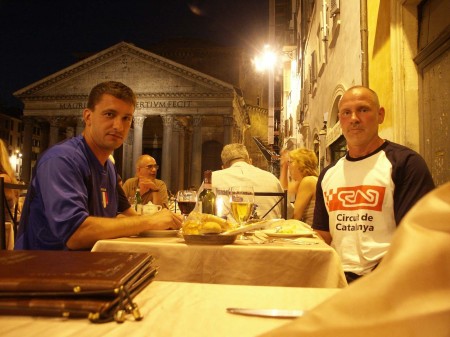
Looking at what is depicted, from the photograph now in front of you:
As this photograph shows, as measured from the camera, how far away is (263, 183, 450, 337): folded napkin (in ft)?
1.42

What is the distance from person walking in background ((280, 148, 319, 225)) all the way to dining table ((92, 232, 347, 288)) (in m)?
2.95

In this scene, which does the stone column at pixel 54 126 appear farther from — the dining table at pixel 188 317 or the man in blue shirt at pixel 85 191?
the dining table at pixel 188 317

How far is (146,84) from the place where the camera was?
35.4m

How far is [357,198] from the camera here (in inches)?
105

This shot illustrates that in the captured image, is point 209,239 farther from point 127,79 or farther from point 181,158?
point 181,158

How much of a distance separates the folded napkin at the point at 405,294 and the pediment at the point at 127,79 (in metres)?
34.7

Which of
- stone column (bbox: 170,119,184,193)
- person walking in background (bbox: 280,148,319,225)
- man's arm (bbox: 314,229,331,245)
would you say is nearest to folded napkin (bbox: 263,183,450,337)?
man's arm (bbox: 314,229,331,245)

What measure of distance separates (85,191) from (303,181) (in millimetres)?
3207

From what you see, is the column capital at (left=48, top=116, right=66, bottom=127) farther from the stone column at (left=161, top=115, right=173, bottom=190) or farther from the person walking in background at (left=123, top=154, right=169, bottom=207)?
the person walking in background at (left=123, top=154, right=169, bottom=207)

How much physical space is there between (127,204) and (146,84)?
33882 mm

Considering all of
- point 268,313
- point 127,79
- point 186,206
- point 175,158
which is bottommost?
point 268,313

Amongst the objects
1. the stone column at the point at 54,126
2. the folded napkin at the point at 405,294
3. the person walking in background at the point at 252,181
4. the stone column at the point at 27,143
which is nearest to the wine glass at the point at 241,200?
the folded napkin at the point at 405,294

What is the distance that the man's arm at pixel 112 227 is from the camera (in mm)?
1969

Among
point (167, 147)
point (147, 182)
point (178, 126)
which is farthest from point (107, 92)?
point (178, 126)
